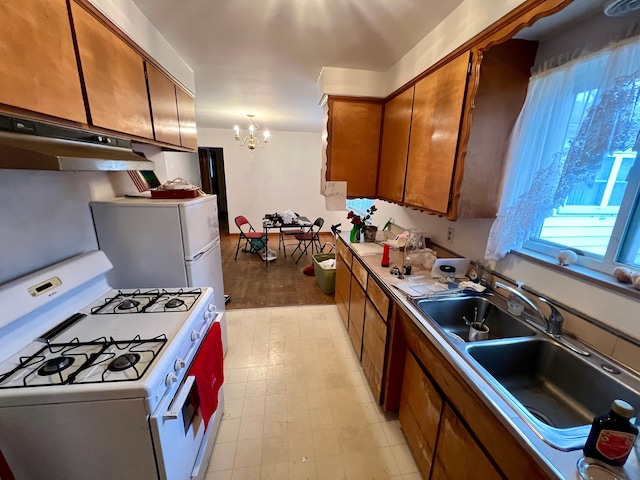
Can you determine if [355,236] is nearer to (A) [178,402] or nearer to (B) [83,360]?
(A) [178,402]

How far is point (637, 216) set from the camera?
0.97 m

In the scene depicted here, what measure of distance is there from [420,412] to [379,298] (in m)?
0.62

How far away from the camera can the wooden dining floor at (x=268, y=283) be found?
124 inches

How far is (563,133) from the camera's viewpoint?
1.15m

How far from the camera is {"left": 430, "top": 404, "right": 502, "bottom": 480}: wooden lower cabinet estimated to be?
853 millimetres

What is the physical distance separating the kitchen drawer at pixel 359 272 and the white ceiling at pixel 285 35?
1.58 m

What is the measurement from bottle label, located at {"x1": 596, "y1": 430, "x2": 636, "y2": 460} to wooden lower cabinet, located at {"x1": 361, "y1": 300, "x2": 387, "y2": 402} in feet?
3.14

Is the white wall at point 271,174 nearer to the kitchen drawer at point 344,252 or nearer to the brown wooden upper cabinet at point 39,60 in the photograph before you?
the kitchen drawer at point 344,252

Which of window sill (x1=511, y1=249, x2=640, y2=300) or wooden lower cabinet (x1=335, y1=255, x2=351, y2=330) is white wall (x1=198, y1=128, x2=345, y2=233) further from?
window sill (x1=511, y1=249, x2=640, y2=300)

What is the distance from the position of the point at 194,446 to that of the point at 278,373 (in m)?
0.91

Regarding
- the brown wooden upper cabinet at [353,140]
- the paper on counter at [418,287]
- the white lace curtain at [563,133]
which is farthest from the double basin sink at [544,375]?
the brown wooden upper cabinet at [353,140]

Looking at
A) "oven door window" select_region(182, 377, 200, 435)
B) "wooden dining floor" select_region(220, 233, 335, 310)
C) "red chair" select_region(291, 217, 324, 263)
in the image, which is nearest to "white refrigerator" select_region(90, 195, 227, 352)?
"oven door window" select_region(182, 377, 200, 435)

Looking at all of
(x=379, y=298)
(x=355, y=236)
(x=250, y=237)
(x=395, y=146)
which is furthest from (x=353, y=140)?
(x=250, y=237)

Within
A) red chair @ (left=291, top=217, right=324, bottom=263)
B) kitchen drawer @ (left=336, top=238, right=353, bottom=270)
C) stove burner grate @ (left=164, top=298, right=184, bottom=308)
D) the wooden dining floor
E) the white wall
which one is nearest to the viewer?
stove burner grate @ (left=164, top=298, right=184, bottom=308)
